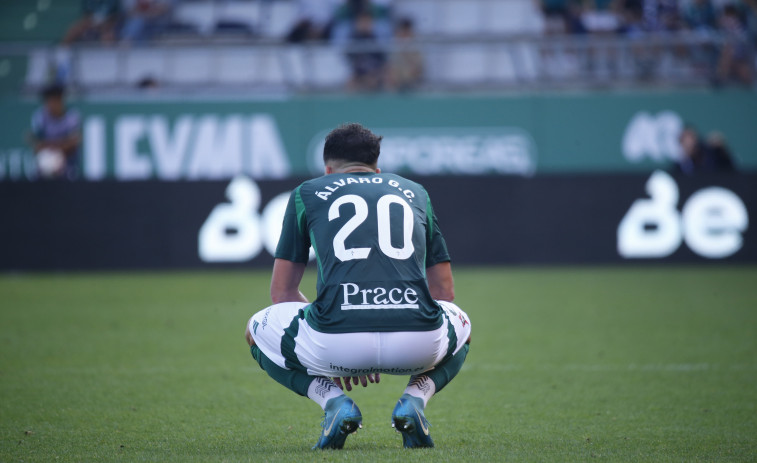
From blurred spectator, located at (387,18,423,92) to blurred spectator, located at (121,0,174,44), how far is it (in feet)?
15.8

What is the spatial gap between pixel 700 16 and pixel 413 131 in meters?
6.36

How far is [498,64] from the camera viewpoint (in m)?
18.2

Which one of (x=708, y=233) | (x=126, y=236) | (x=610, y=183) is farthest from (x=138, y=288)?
(x=708, y=233)

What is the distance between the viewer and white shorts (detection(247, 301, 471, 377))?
4355mm

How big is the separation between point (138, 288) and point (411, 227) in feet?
30.9

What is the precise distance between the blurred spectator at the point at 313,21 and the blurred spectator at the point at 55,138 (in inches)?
173

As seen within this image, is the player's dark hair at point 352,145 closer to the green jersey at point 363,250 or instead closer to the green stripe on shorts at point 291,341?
the green jersey at point 363,250

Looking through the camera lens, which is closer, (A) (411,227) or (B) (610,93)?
(A) (411,227)

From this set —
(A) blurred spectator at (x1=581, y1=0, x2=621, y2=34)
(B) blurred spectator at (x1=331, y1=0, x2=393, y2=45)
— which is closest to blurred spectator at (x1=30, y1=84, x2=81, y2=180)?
(B) blurred spectator at (x1=331, y1=0, x2=393, y2=45)

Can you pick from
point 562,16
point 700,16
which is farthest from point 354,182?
point 700,16

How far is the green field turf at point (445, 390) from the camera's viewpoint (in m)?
4.84

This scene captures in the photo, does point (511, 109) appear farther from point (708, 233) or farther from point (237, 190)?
point (237, 190)

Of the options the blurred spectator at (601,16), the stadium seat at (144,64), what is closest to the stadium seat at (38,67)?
the stadium seat at (144,64)

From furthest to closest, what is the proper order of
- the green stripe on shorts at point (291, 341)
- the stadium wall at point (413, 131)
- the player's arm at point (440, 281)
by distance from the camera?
the stadium wall at point (413, 131)
the player's arm at point (440, 281)
the green stripe on shorts at point (291, 341)
